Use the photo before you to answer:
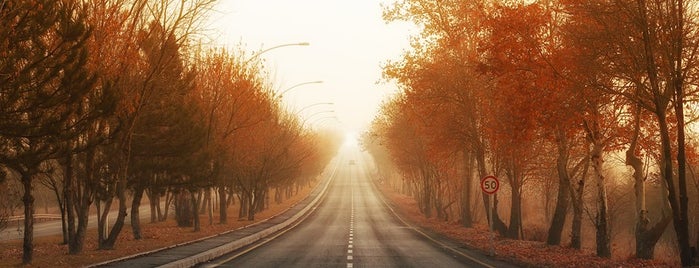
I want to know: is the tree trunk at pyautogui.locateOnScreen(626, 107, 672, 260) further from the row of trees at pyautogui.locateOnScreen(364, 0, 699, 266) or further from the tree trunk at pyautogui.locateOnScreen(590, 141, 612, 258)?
the tree trunk at pyautogui.locateOnScreen(590, 141, 612, 258)

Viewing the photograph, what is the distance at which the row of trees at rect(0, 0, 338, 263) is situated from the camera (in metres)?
16.4

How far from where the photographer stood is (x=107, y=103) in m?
18.5

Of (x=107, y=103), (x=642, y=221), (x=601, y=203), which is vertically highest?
(x=107, y=103)

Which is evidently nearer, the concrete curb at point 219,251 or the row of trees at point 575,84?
the row of trees at point 575,84

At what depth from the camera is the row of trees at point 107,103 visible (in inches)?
647

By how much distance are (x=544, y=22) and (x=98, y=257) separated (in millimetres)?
15393

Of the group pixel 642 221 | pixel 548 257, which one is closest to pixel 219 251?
pixel 548 257

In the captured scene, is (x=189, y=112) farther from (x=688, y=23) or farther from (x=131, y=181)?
(x=688, y=23)

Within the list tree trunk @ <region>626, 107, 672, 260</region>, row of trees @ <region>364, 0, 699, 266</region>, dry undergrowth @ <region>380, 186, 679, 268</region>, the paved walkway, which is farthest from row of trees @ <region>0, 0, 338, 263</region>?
tree trunk @ <region>626, 107, 672, 260</region>

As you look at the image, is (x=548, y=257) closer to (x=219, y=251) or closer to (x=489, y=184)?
(x=489, y=184)

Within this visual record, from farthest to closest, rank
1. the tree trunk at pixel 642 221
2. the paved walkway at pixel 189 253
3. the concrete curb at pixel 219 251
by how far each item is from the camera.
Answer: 1. the tree trunk at pixel 642 221
2. the concrete curb at pixel 219 251
3. the paved walkway at pixel 189 253

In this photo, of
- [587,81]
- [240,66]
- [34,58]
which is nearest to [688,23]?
[587,81]

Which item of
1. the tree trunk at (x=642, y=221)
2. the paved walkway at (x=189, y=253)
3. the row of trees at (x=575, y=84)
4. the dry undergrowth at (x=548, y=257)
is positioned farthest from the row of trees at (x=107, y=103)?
the tree trunk at (x=642, y=221)

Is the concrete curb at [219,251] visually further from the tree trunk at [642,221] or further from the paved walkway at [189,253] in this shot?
the tree trunk at [642,221]
